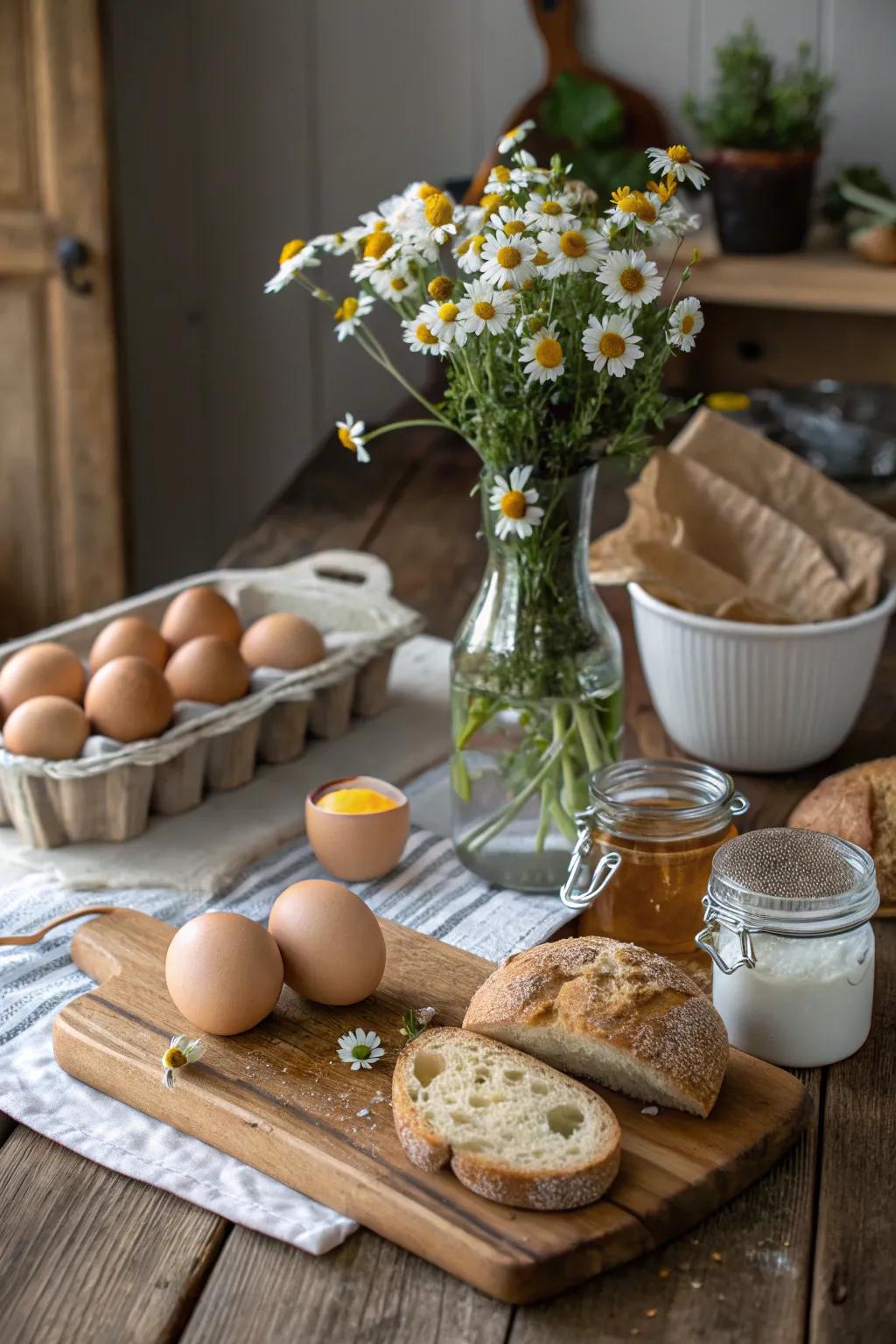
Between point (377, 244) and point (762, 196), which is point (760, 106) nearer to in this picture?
point (762, 196)

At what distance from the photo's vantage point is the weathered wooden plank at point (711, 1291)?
72 centimetres

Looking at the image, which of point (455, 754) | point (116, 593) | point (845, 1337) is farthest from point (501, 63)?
point (845, 1337)

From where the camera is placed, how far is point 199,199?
115 inches

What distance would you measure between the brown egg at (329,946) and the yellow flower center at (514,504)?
0.28 m

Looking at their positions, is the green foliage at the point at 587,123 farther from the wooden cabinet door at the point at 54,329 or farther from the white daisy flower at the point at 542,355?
the white daisy flower at the point at 542,355

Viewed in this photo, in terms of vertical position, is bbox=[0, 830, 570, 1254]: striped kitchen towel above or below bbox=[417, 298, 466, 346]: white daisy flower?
below

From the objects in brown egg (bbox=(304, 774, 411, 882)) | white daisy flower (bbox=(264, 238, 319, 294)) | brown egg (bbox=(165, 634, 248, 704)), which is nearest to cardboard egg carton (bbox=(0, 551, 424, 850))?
brown egg (bbox=(165, 634, 248, 704))

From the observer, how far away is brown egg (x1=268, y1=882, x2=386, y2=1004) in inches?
36.6

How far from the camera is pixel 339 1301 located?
743mm

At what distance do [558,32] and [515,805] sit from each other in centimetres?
185

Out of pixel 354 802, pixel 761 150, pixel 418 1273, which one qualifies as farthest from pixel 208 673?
pixel 761 150

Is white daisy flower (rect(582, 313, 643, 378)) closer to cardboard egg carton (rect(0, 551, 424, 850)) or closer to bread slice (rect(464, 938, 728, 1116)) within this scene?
bread slice (rect(464, 938, 728, 1116))

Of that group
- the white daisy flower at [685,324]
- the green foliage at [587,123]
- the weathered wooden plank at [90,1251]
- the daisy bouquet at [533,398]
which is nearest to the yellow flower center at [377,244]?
the daisy bouquet at [533,398]

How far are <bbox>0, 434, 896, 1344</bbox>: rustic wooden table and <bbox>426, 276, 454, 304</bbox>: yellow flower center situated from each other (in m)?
0.56
